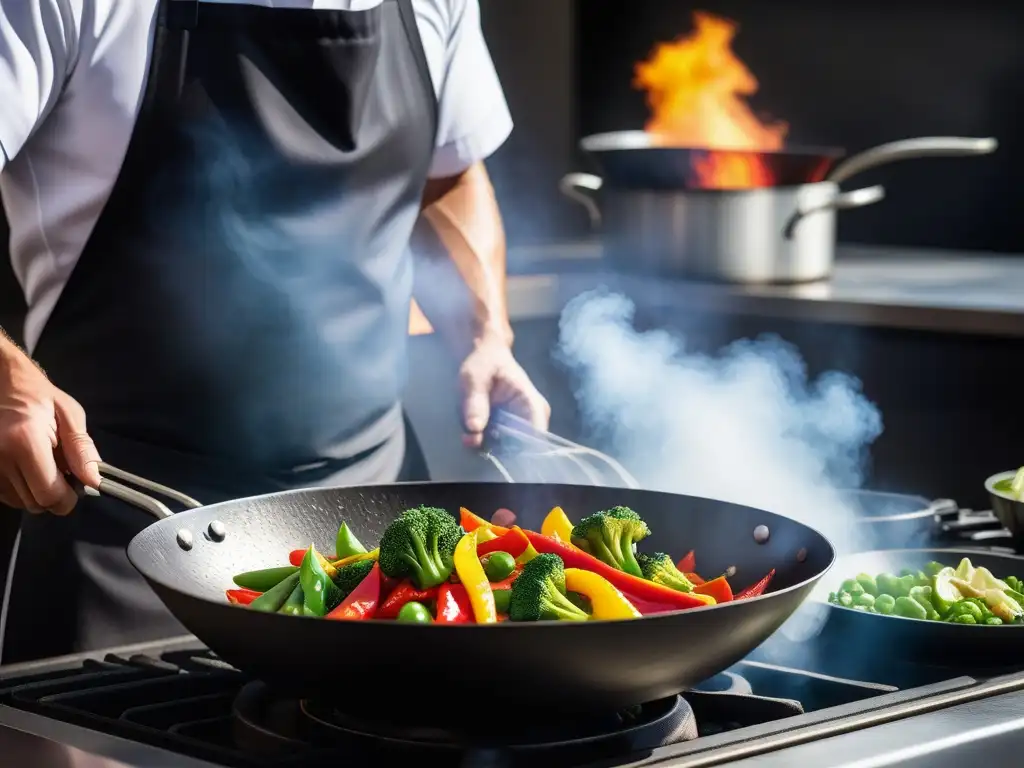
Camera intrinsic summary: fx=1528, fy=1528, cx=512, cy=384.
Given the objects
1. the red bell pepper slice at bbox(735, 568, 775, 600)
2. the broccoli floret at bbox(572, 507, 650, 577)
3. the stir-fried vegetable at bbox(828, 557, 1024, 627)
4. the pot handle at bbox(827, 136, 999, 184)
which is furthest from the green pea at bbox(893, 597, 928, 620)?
the pot handle at bbox(827, 136, 999, 184)

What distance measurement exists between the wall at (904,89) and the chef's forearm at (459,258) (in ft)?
5.88

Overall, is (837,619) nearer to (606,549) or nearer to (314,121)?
(606,549)

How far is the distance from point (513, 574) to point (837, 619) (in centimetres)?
28

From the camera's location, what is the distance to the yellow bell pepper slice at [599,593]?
978mm

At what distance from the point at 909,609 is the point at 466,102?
3.50 feet

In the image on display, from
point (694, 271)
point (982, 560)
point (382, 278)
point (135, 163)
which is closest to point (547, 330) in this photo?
point (694, 271)

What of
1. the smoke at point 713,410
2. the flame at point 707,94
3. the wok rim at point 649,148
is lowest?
the smoke at point 713,410

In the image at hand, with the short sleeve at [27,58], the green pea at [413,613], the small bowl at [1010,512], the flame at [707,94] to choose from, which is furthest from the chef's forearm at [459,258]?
the flame at [707,94]

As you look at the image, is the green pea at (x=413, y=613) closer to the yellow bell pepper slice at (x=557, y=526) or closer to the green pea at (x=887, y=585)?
the yellow bell pepper slice at (x=557, y=526)

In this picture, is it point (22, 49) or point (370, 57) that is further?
point (370, 57)

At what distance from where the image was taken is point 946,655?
110cm

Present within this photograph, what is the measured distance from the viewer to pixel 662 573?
3.50 ft

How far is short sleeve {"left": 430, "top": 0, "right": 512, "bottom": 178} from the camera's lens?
1.99 metres

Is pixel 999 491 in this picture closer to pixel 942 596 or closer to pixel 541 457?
pixel 942 596
